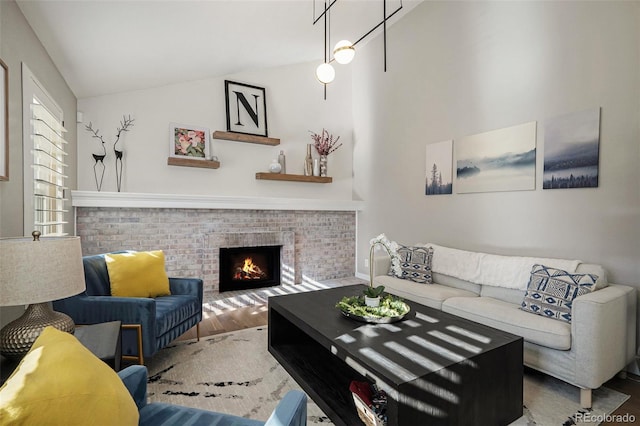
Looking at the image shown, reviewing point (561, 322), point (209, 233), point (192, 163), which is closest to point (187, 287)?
point (209, 233)

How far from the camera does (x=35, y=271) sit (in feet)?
4.68

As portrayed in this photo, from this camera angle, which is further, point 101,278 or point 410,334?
point 101,278

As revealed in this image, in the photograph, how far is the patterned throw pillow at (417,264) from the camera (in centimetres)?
339

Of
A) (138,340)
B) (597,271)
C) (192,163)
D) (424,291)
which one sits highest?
(192,163)

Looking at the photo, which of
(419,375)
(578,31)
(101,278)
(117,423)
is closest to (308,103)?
(578,31)

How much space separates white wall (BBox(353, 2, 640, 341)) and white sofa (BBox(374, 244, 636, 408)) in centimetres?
32

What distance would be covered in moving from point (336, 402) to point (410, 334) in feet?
1.79

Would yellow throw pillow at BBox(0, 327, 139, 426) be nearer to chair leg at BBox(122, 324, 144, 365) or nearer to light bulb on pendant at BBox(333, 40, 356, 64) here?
chair leg at BBox(122, 324, 144, 365)

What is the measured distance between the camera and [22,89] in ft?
6.61

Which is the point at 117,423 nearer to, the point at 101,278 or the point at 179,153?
the point at 101,278

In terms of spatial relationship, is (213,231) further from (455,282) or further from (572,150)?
(572,150)

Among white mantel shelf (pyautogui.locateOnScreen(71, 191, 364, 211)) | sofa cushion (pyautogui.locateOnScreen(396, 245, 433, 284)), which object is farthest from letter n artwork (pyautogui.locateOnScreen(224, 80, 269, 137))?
sofa cushion (pyautogui.locateOnScreen(396, 245, 433, 284))

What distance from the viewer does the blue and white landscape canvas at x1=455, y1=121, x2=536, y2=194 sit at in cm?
299

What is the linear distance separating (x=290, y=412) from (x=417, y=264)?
2.73 m
